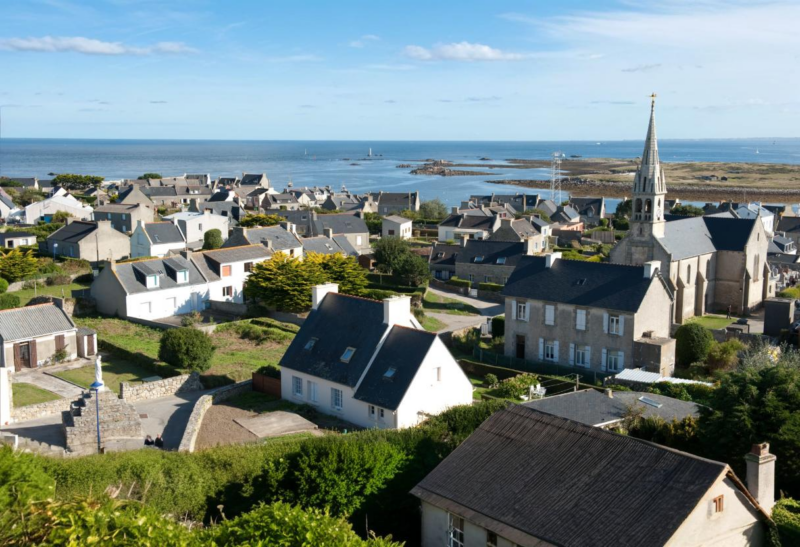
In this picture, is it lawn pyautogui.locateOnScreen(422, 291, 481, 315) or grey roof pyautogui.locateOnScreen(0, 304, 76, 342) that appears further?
lawn pyautogui.locateOnScreen(422, 291, 481, 315)

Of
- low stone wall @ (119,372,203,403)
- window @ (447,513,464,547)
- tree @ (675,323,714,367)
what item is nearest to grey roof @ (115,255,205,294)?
low stone wall @ (119,372,203,403)

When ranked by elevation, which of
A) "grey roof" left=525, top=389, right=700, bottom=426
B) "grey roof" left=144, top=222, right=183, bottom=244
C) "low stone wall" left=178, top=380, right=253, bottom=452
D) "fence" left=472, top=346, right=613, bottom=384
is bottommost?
"fence" left=472, top=346, right=613, bottom=384

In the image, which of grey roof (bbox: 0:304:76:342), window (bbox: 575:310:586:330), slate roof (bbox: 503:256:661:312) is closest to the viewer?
grey roof (bbox: 0:304:76:342)

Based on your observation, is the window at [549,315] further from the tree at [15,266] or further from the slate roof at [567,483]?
the tree at [15,266]

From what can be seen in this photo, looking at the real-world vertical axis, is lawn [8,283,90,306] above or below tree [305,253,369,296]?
below

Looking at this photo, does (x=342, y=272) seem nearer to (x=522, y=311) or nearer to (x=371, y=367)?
(x=522, y=311)

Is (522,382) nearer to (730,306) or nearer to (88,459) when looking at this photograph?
(88,459)

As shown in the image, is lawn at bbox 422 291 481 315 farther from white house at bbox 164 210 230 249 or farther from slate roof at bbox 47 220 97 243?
slate roof at bbox 47 220 97 243
